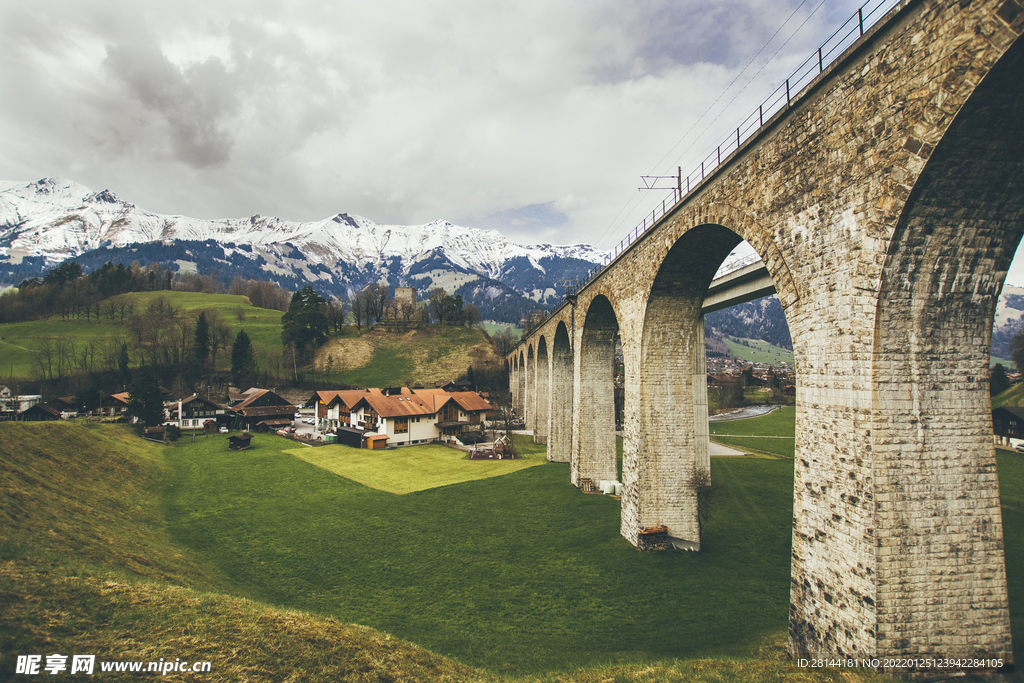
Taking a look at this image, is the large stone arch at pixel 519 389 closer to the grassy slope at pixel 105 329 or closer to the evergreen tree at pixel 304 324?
the evergreen tree at pixel 304 324

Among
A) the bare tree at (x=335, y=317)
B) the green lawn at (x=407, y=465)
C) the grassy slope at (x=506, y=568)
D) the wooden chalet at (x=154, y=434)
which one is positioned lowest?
the green lawn at (x=407, y=465)

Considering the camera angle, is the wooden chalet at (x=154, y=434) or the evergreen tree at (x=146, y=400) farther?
the evergreen tree at (x=146, y=400)

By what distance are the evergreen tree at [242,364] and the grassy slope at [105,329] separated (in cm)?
565

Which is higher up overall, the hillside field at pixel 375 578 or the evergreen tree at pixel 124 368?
the evergreen tree at pixel 124 368

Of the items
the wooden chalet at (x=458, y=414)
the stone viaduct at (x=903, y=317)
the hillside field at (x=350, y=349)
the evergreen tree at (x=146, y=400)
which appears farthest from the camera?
the hillside field at (x=350, y=349)

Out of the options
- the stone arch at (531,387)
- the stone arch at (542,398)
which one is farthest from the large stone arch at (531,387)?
the stone arch at (542,398)

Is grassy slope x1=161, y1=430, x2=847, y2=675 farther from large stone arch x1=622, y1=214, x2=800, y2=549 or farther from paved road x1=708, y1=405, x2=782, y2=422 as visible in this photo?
paved road x1=708, y1=405, x2=782, y2=422

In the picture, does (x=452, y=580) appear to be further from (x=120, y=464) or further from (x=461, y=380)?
(x=461, y=380)

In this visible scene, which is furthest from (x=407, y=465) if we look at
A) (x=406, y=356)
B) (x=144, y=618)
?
(x=406, y=356)

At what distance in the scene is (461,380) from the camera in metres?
81.3

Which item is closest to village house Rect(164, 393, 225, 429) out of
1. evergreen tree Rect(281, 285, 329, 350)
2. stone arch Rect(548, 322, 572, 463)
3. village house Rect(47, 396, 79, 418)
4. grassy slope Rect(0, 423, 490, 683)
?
village house Rect(47, 396, 79, 418)

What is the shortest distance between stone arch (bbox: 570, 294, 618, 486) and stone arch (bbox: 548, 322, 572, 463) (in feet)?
27.0

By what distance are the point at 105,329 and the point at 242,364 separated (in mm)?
35030

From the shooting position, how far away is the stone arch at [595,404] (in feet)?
85.4
